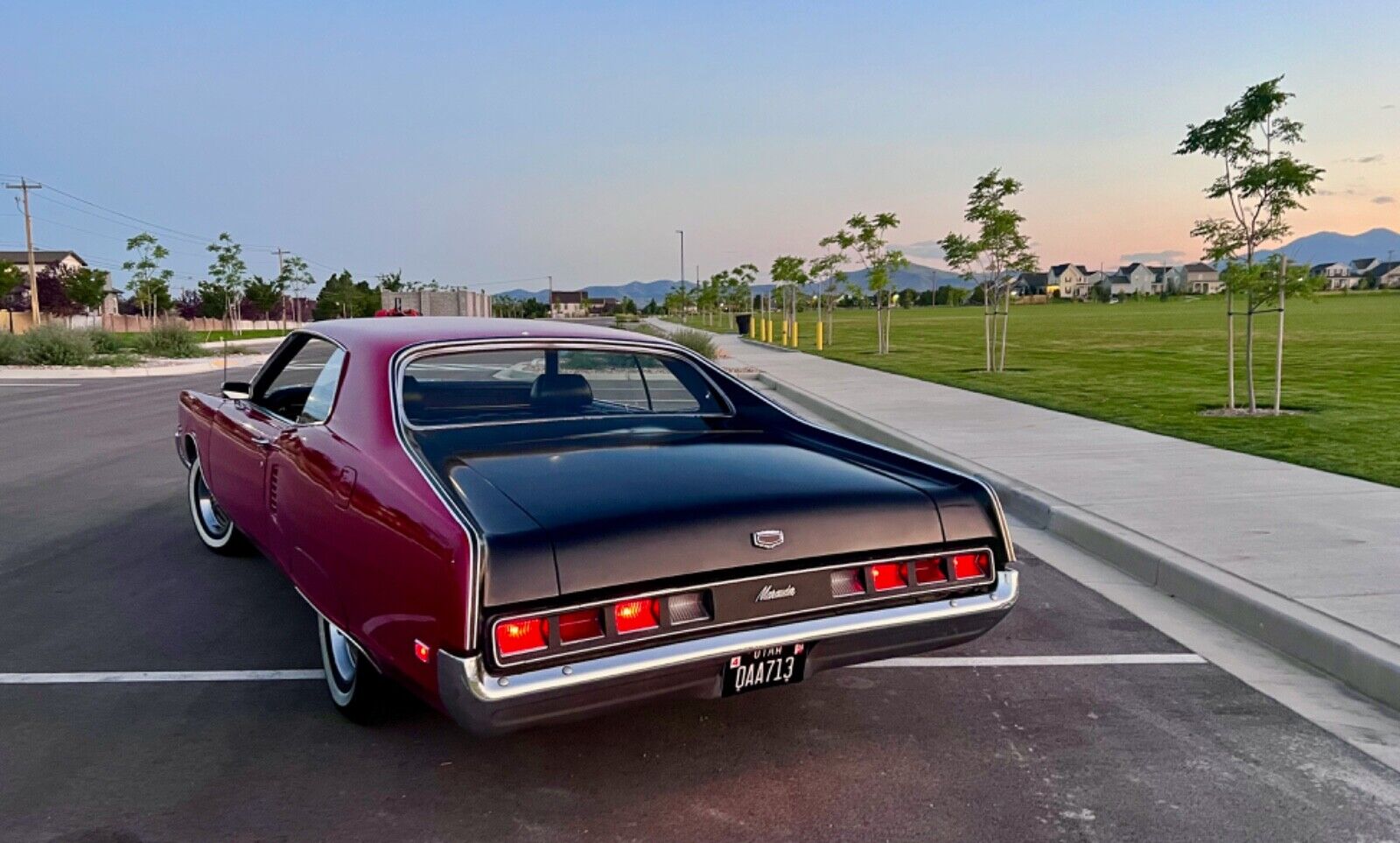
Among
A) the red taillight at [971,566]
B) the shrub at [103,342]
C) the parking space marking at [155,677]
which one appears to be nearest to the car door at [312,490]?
the parking space marking at [155,677]

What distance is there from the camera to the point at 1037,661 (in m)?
4.64

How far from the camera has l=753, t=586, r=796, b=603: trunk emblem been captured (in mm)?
3205

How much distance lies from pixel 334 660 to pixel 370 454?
0.99m

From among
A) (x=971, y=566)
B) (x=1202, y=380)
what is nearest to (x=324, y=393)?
(x=971, y=566)

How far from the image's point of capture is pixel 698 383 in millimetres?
4945

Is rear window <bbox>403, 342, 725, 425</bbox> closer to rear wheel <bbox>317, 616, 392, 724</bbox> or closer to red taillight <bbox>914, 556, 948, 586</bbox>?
rear wheel <bbox>317, 616, 392, 724</bbox>

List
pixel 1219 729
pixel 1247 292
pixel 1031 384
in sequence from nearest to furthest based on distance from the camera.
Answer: pixel 1219 729 → pixel 1247 292 → pixel 1031 384

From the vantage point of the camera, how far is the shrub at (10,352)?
Answer: 27094 millimetres

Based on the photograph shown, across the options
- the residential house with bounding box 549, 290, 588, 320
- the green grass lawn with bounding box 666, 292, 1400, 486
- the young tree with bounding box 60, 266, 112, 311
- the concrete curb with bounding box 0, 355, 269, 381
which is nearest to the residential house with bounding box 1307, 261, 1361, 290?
the green grass lawn with bounding box 666, 292, 1400, 486

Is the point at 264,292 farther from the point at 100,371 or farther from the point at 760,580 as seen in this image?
the point at 760,580

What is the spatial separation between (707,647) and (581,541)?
0.50 meters

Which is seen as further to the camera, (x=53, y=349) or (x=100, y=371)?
(x=53, y=349)

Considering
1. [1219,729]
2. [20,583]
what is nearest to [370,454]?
[1219,729]

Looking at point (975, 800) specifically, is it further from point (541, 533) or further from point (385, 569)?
point (385, 569)
